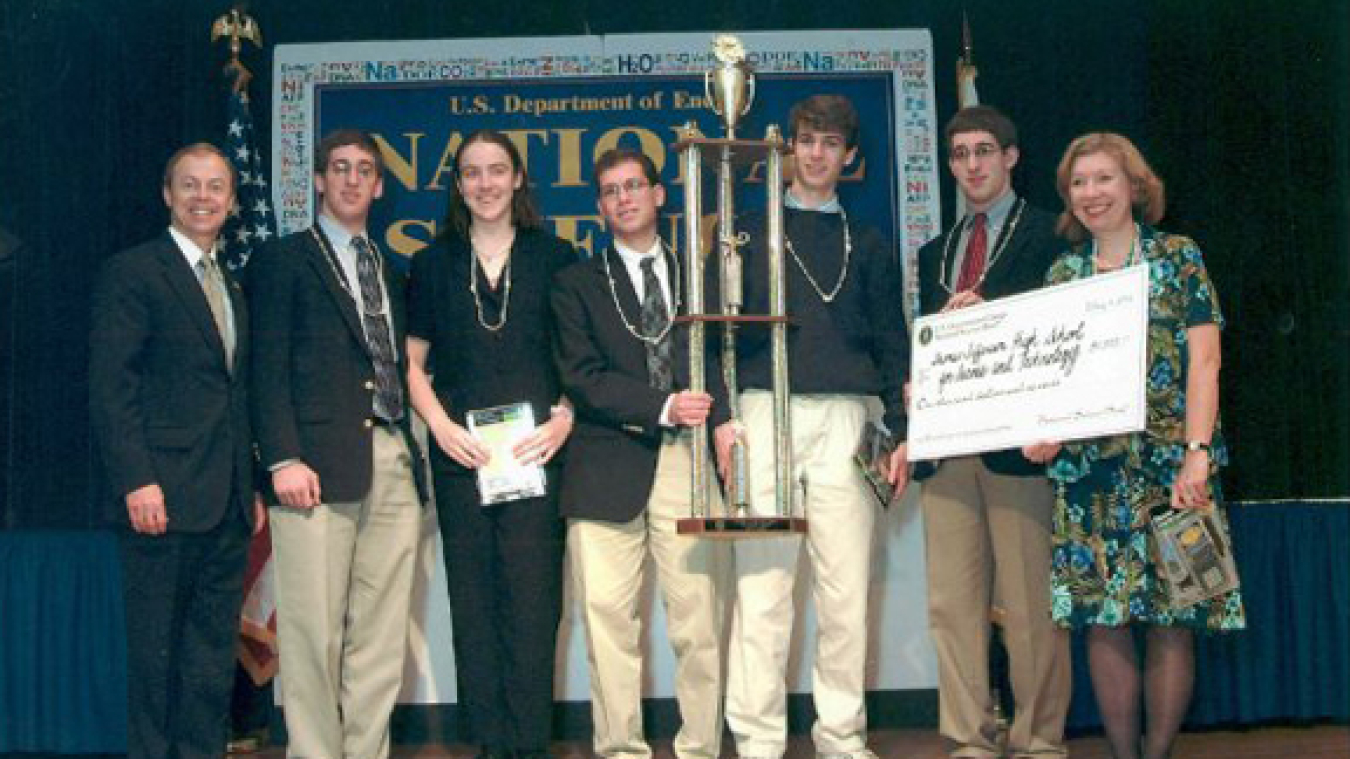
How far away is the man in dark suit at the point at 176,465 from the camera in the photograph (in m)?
3.70

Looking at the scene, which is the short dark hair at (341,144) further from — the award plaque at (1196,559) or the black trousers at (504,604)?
the award plaque at (1196,559)

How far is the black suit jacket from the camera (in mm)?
3697

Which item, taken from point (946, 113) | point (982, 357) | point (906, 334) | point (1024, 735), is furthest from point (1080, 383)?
point (946, 113)

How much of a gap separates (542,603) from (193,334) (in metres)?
1.08

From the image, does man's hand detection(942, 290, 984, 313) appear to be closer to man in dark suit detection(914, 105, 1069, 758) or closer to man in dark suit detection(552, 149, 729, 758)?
man in dark suit detection(914, 105, 1069, 758)

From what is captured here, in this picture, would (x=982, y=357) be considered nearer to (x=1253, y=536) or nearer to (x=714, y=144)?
(x=714, y=144)

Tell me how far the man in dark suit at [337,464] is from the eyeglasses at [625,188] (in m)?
0.62

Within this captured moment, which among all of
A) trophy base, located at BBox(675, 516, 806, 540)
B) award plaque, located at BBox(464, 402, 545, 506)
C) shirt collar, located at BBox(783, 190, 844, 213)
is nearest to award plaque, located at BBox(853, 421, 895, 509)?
trophy base, located at BBox(675, 516, 806, 540)

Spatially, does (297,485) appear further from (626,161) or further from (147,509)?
(626,161)

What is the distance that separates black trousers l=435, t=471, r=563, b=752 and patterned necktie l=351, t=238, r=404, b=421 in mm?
236

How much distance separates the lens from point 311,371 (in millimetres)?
3930

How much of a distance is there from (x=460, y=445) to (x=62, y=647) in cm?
148

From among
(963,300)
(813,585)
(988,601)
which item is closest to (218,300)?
(813,585)

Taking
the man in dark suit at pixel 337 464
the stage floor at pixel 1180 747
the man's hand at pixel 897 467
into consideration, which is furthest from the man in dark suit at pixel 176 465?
the man's hand at pixel 897 467
